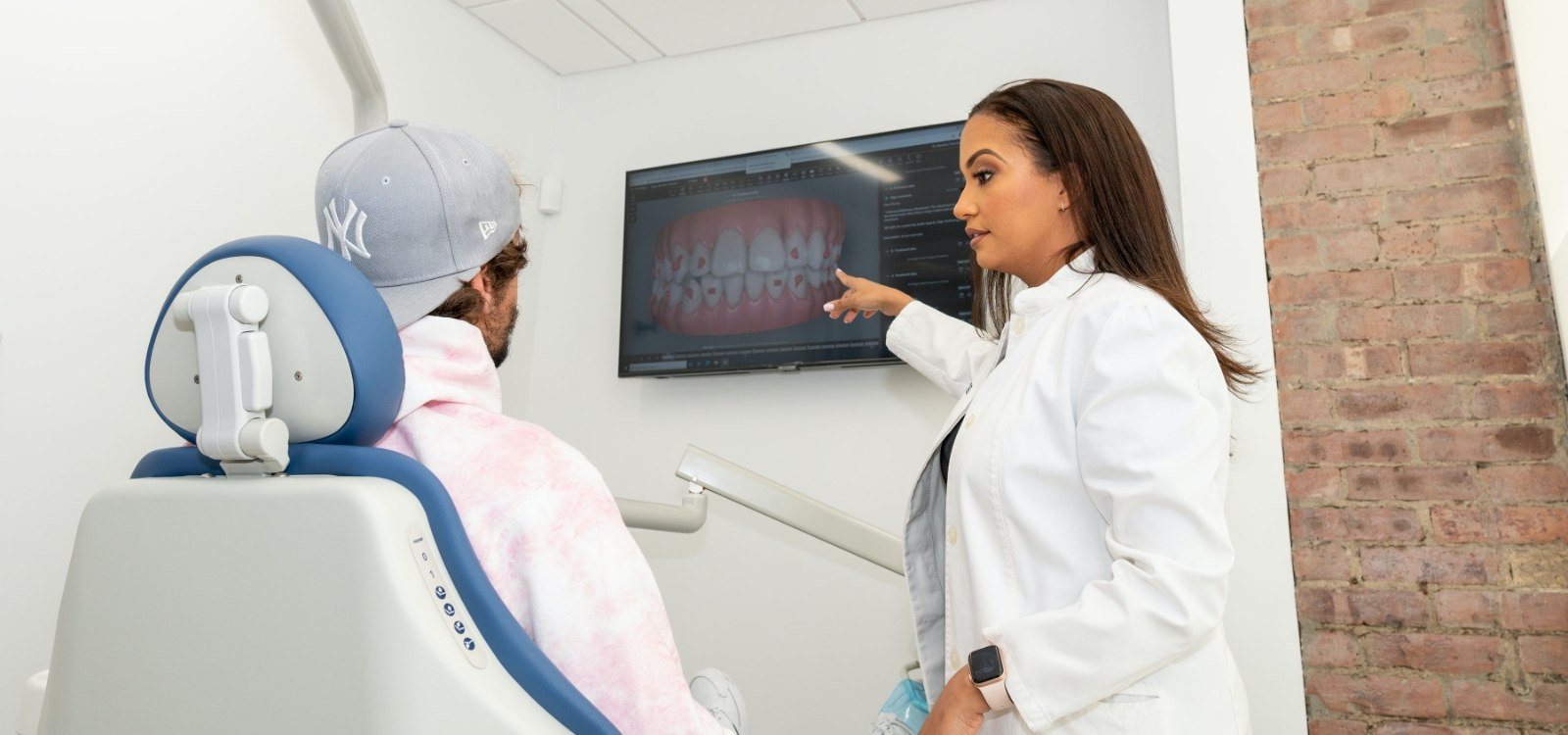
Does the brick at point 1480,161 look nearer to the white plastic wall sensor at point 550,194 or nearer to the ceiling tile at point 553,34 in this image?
the ceiling tile at point 553,34

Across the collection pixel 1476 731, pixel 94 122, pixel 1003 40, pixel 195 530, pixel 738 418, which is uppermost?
pixel 1003 40

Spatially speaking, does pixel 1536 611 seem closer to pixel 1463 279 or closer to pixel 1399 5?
pixel 1463 279

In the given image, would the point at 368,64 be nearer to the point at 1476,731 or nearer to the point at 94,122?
the point at 94,122

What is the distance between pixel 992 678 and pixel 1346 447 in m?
1.43

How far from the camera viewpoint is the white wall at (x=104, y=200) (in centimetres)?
191

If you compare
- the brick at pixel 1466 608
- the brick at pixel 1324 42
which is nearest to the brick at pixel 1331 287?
the brick at pixel 1324 42

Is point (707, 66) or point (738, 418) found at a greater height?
point (707, 66)

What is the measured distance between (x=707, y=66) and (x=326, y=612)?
2791 millimetres

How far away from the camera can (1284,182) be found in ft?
7.55

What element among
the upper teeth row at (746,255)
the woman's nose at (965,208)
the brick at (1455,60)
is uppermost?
the brick at (1455,60)

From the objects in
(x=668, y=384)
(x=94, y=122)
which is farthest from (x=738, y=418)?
(x=94, y=122)

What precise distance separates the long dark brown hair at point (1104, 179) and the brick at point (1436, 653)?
3.45 ft

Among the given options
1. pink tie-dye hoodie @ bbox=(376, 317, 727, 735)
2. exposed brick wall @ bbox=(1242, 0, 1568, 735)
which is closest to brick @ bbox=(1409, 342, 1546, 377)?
exposed brick wall @ bbox=(1242, 0, 1568, 735)

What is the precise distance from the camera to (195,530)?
817 mm
